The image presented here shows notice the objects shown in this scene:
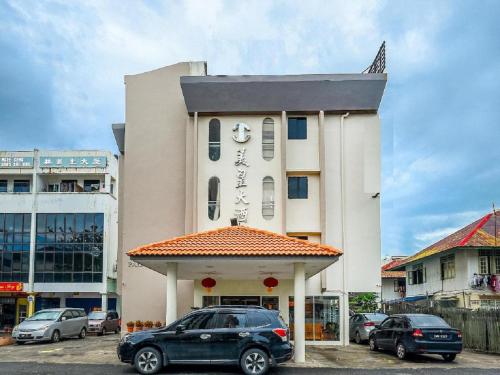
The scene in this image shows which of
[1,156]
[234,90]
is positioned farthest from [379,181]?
[1,156]

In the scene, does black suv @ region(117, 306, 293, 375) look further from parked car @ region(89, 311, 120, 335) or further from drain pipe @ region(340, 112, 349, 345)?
parked car @ region(89, 311, 120, 335)

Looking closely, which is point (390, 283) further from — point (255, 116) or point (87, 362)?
point (87, 362)

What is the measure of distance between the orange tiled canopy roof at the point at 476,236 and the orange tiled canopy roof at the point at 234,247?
18.6m

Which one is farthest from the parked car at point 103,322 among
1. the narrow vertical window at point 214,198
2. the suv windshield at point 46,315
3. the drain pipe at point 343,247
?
the drain pipe at point 343,247

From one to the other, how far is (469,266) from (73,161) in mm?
30679

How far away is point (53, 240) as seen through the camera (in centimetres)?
4719

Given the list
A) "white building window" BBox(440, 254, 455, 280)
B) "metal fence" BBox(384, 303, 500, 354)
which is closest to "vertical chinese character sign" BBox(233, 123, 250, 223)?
"metal fence" BBox(384, 303, 500, 354)

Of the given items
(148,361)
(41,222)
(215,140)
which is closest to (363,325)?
(215,140)

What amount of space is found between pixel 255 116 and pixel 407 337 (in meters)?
12.2

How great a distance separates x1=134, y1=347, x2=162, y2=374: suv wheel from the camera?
14969 mm

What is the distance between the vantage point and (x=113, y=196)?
4975 centimetres

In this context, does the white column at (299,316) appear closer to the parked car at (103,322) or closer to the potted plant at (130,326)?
the potted plant at (130,326)

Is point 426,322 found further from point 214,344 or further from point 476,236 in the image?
point 476,236

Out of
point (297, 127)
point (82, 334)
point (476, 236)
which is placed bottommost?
point (82, 334)
